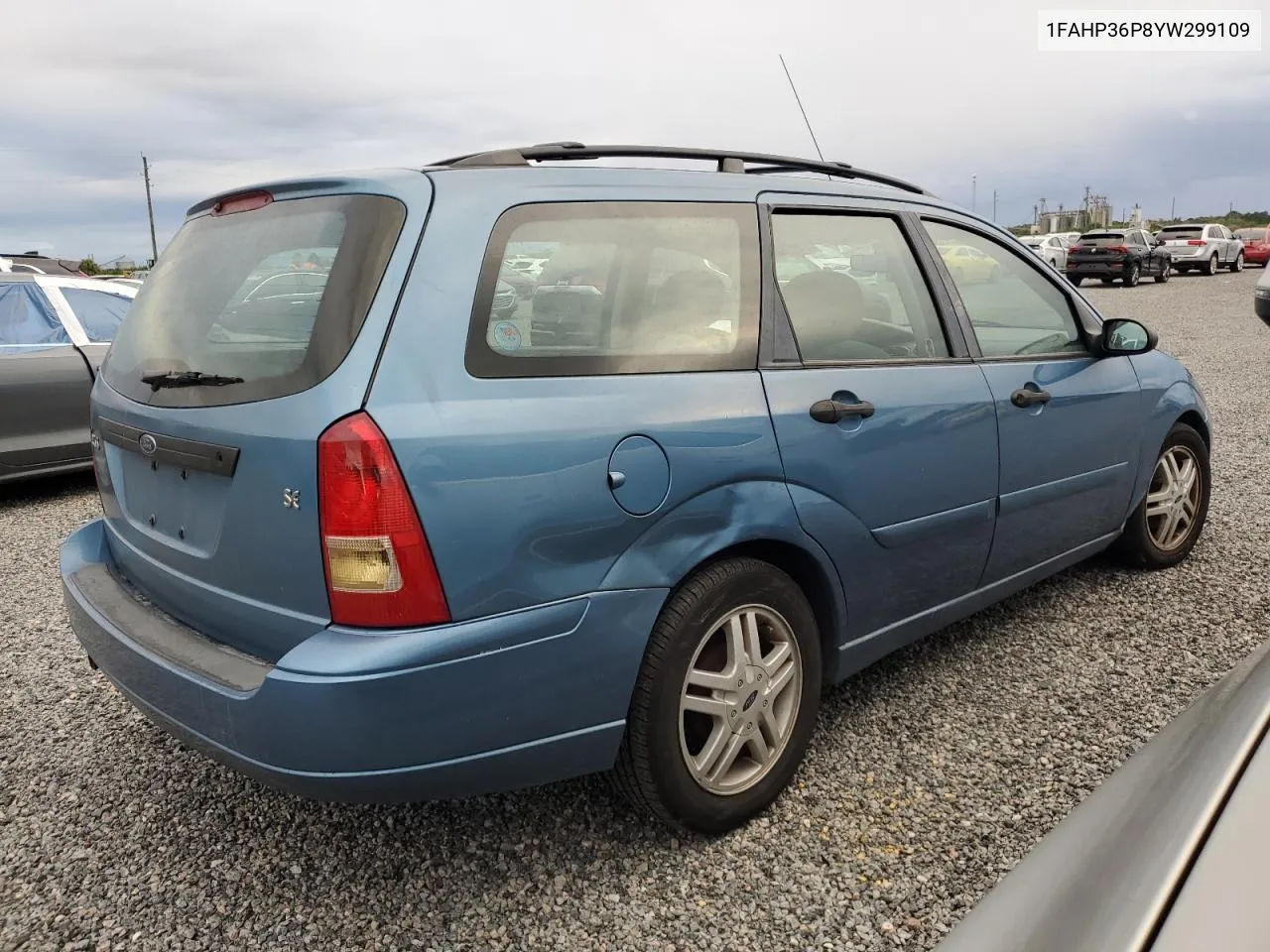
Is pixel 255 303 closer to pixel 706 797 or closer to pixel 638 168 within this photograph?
pixel 638 168

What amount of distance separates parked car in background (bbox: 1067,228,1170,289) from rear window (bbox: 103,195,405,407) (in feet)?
92.3

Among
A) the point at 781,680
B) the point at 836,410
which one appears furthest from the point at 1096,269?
the point at 781,680

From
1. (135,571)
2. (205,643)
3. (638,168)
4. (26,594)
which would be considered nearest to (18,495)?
(26,594)

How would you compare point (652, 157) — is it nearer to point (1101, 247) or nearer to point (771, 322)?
point (771, 322)

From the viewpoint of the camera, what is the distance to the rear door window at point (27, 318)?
618cm

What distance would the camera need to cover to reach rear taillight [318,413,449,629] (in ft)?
6.25

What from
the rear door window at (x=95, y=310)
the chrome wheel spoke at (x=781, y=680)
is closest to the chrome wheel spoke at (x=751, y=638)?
the chrome wheel spoke at (x=781, y=680)

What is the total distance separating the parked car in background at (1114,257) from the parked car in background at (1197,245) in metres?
2.90

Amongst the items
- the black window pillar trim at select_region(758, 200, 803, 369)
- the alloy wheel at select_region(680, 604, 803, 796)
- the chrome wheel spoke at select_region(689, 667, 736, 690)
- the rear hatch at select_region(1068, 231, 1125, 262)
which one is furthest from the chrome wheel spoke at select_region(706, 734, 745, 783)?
the rear hatch at select_region(1068, 231, 1125, 262)

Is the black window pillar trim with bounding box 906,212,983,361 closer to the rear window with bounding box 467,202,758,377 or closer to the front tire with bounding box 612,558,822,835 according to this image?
the rear window with bounding box 467,202,758,377

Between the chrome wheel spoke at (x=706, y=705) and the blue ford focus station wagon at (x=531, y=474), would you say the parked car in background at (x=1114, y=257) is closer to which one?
the blue ford focus station wagon at (x=531, y=474)

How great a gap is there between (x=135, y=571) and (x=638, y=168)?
168 cm

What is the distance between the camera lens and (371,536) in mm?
1913

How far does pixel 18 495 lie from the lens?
664 centimetres
